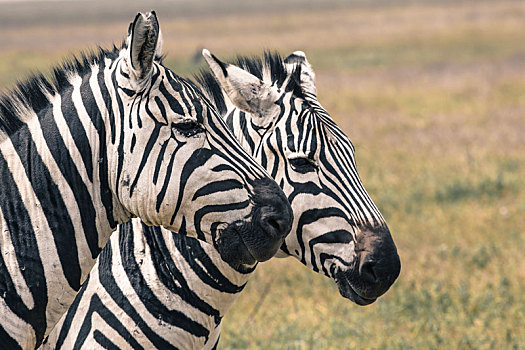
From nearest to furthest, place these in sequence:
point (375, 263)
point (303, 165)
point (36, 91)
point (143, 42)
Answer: point (143, 42), point (36, 91), point (375, 263), point (303, 165)

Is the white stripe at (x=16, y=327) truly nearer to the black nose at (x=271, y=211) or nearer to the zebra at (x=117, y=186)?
the zebra at (x=117, y=186)

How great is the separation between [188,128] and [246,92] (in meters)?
1.00

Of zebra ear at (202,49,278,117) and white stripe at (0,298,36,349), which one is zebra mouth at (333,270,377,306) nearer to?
zebra ear at (202,49,278,117)

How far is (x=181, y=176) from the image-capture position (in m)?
2.76

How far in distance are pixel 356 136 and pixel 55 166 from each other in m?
13.3

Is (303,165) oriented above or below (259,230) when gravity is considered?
below

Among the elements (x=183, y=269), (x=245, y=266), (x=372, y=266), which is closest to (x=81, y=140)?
(x=183, y=269)

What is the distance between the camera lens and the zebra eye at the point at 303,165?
3596mm

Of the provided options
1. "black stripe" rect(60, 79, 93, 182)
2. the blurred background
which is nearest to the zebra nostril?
"black stripe" rect(60, 79, 93, 182)

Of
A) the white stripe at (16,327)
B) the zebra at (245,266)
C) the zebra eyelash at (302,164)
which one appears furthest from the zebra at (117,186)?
the zebra eyelash at (302,164)

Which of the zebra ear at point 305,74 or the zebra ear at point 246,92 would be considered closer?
the zebra ear at point 246,92

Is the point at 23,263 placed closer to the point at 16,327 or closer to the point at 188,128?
the point at 16,327

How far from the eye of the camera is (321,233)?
11.6 feet

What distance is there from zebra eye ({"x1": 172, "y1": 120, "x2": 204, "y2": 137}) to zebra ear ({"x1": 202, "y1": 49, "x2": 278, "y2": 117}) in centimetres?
95
